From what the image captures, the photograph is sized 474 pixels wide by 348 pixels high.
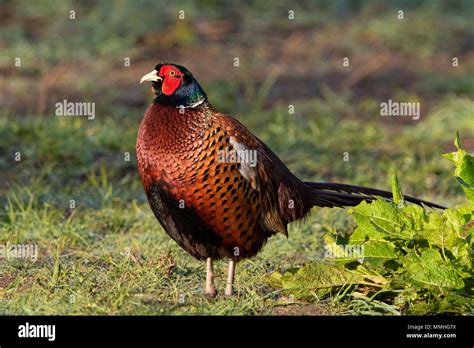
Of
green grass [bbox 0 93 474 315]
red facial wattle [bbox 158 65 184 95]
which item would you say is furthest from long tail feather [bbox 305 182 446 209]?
red facial wattle [bbox 158 65 184 95]

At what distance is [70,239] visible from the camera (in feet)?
18.7

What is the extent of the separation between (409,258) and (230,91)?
5754 millimetres

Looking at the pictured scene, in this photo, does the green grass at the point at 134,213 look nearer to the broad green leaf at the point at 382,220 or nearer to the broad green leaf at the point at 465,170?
the broad green leaf at the point at 382,220

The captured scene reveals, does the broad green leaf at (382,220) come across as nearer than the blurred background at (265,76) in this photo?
Yes

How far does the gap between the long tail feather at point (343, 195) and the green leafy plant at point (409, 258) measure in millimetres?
365

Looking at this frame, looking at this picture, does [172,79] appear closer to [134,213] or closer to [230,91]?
[134,213]

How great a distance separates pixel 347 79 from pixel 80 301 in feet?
22.6

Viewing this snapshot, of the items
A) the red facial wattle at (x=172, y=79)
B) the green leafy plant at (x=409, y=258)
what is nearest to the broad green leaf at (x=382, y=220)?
the green leafy plant at (x=409, y=258)

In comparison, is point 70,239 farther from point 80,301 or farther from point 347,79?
point 347,79

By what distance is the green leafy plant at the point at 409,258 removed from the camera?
14.4 feet

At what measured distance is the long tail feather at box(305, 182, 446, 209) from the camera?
4.98m

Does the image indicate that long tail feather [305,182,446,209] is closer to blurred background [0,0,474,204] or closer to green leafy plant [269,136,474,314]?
green leafy plant [269,136,474,314]

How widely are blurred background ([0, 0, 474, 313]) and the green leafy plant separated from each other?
1014mm

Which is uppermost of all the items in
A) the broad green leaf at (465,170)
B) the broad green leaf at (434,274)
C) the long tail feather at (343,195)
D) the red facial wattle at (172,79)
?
the red facial wattle at (172,79)
